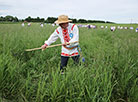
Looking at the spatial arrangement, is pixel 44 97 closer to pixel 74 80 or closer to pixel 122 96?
pixel 74 80

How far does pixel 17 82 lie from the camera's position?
73.6 inches

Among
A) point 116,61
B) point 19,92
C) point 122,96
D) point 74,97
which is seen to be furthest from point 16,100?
point 116,61

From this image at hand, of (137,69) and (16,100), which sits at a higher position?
(137,69)

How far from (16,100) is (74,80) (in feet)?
2.73

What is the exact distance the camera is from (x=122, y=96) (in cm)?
183

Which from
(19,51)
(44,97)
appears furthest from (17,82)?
(19,51)

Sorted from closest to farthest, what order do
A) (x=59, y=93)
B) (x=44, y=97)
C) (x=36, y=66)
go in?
(x=59, y=93) → (x=44, y=97) → (x=36, y=66)

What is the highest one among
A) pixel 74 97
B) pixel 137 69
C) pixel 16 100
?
pixel 137 69

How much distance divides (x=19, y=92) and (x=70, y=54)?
1.14m

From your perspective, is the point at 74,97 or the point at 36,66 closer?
the point at 74,97

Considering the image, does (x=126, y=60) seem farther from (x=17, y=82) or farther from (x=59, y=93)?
(x=17, y=82)

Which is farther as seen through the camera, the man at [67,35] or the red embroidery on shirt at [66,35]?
the red embroidery on shirt at [66,35]

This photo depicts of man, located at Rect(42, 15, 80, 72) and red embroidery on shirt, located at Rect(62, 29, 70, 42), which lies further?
red embroidery on shirt, located at Rect(62, 29, 70, 42)

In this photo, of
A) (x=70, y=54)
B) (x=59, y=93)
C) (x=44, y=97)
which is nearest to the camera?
(x=59, y=93)
